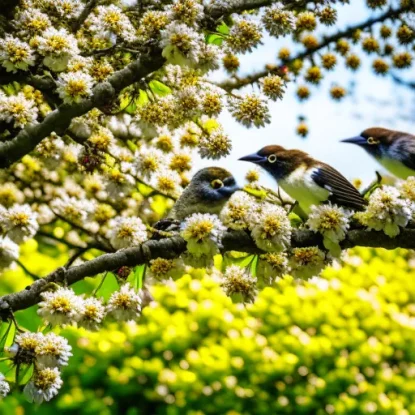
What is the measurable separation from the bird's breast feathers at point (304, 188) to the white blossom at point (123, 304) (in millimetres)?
491

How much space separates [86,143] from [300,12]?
937 millimetres

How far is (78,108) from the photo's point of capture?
1726 millimetres

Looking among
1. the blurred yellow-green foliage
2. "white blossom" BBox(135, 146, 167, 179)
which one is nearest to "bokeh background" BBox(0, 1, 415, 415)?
the blurred yellow-green foliage

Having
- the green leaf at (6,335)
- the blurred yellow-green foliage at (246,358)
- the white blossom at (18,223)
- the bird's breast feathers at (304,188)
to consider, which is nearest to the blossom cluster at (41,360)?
the green leaf at (6,335)

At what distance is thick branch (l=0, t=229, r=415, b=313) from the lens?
4.96 ft

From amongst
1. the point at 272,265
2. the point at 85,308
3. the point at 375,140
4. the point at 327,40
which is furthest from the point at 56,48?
the point at 327,40

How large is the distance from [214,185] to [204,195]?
35mm

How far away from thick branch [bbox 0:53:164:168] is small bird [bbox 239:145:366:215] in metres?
0.36

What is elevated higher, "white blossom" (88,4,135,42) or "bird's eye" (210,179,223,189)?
"white blossom" (88,4,135,42)

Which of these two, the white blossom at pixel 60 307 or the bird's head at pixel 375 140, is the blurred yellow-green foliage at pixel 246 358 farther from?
the white blossom at pixel 60 307

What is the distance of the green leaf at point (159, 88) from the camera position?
2090mm

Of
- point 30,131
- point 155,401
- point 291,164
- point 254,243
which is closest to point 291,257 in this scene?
point 254,243

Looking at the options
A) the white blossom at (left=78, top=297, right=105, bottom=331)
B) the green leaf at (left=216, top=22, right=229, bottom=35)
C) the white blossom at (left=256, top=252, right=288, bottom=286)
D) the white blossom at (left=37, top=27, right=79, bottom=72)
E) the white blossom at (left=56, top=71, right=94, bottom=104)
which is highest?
the green leaf at (left=216, top=22, right=229, bottom=35)

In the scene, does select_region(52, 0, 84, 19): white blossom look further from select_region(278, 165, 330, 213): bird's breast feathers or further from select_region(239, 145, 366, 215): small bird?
select_region(278, 165, 330, 213): bird's breast feathers
